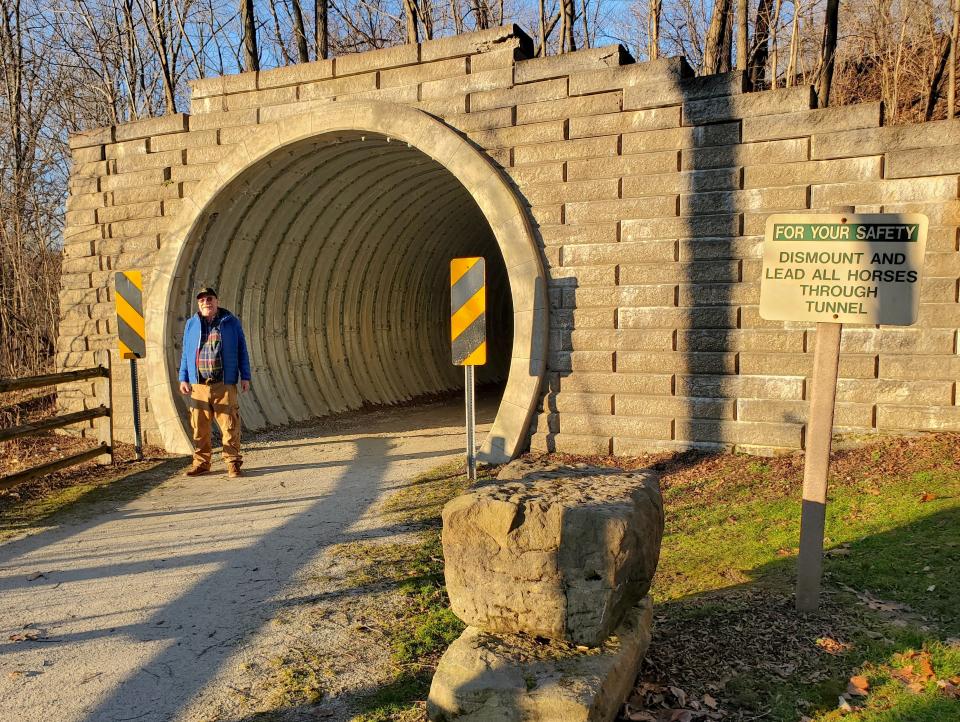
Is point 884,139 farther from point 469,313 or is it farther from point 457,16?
point 457,16

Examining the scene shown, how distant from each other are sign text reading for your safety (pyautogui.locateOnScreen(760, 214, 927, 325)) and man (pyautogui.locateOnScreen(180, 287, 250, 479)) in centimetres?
550

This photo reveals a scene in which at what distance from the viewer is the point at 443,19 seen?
18703 millimetres

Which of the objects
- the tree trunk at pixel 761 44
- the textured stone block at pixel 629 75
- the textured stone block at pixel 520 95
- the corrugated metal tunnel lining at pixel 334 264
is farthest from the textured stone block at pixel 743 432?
the tree trunk at pixel 761 44

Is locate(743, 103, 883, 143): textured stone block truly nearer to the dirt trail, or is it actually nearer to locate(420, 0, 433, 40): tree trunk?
the dirt trail

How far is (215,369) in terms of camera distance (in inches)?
296

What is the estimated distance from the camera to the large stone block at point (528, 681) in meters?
2.76

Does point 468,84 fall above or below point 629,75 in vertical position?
above

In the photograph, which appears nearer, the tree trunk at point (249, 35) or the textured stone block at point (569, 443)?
the textured stone block at point (569, 443)

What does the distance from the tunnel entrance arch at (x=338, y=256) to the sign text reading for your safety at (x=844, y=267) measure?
360cm

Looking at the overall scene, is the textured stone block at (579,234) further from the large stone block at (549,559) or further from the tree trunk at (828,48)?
the tree trunk at (828,48)

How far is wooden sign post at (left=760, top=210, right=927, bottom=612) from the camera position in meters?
3.71

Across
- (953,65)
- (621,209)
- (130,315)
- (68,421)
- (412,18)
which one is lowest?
(68,421)

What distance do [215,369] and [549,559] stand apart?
549 centimetres

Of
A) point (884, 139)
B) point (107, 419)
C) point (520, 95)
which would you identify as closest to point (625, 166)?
point (520, 95)
